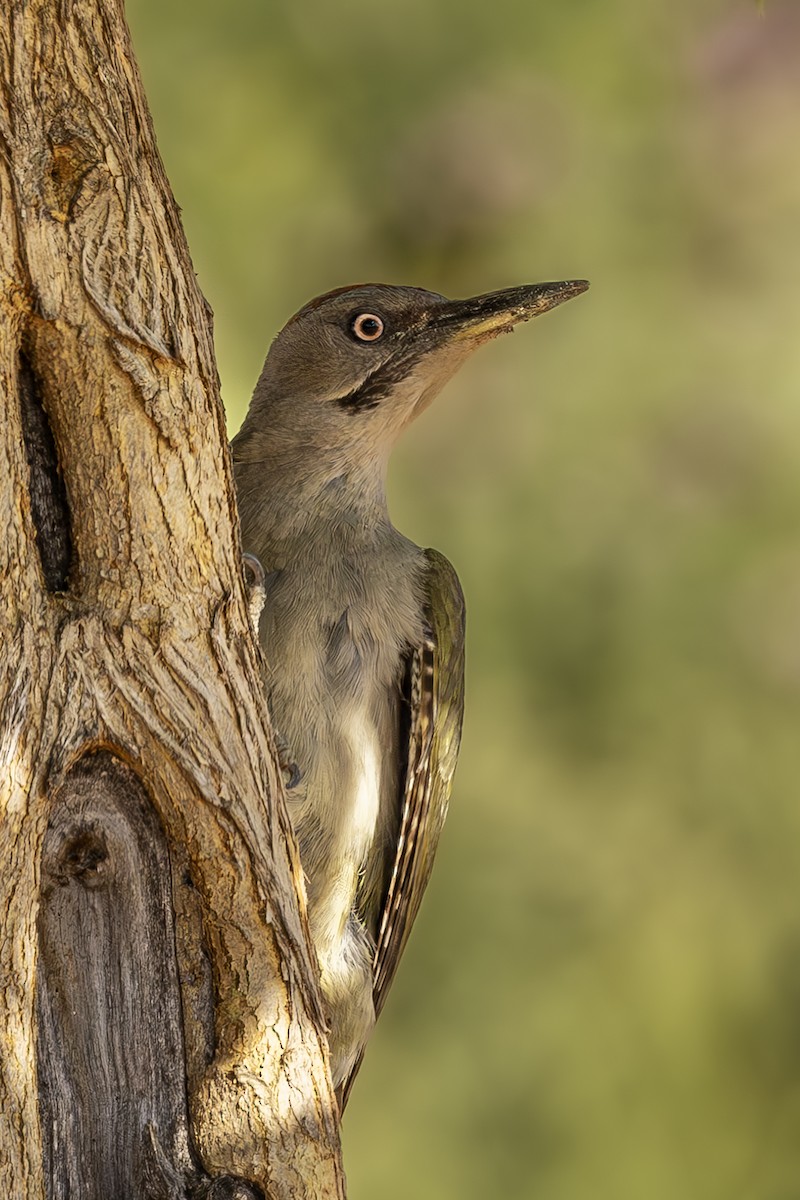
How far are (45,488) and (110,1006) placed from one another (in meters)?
1.06

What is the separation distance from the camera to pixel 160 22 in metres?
9.00

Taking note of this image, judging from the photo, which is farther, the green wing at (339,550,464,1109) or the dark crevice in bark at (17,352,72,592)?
the green wing at (339,550,464,1109)

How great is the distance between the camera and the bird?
4551mm

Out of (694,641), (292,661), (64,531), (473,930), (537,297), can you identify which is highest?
(537,297)

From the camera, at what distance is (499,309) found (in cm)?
504

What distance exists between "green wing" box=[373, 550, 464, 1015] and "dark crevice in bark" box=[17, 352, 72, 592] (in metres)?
1.87

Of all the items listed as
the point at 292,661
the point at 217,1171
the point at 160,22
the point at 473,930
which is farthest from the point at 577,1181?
the point at 160,22

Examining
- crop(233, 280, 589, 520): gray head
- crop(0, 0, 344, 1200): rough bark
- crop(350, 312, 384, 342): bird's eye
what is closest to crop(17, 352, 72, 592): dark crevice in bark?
crop(0, 0, 344, 1200): rough bark

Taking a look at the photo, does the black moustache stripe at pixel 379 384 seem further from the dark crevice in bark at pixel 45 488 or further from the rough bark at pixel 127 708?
the dark crevice in bark at pixel 45 488

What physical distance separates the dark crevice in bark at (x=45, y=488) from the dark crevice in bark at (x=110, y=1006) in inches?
16.0

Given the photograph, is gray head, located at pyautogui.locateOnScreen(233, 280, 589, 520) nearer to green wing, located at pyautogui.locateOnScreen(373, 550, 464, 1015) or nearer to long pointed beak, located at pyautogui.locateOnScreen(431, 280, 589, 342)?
long pointed beak, located at pyautogui.locateOnScreen(431, 280, 589, 342)

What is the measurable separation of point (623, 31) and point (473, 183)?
1.34 m

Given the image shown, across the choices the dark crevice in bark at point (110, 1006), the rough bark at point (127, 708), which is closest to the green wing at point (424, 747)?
the rough bark at point (127, 708)

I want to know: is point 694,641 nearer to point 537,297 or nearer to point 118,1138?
point 537,297
